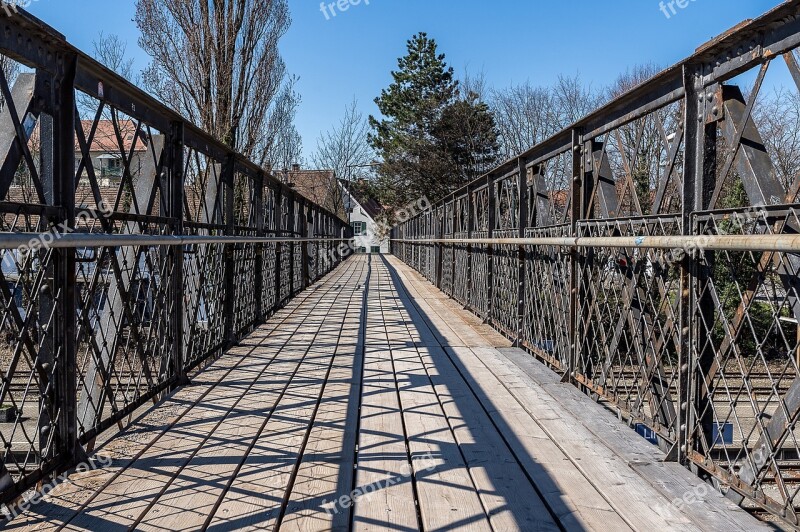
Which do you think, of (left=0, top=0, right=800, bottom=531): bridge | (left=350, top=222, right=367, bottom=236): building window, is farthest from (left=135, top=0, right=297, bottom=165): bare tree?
(left=350, top=222, right=367, bottom=236): building window

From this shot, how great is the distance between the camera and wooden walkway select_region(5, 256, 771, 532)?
7.02 ft

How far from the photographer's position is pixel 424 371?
15.0 ft

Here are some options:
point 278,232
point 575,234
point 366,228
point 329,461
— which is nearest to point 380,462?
point 329,461

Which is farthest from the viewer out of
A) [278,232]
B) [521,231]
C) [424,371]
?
[278,232]

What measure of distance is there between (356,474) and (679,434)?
1.29 m

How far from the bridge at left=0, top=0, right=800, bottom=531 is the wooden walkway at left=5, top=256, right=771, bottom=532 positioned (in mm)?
13

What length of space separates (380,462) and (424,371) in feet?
6.27

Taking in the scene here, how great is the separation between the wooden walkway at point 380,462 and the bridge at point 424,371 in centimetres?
1

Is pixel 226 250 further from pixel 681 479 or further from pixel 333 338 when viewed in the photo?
pixel 681 479

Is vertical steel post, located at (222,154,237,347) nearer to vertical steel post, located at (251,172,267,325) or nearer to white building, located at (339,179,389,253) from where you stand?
vertical steel post, located at (251,172,267,325)

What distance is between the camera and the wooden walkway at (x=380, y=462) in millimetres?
2141

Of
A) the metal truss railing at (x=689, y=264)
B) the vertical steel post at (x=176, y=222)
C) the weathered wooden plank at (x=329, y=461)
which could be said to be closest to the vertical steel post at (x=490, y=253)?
the metal truss railing at (x=689, y=264)

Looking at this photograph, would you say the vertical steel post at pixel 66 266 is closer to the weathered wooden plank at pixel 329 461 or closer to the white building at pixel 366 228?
the weathered wooden plank at pixel 329 461

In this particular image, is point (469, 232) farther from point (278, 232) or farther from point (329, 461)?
point (329, 461)
